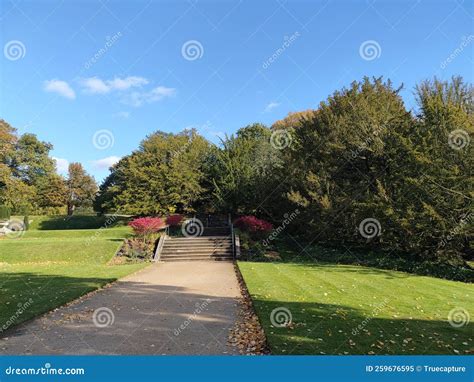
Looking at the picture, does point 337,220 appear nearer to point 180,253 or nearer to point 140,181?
point 180,253

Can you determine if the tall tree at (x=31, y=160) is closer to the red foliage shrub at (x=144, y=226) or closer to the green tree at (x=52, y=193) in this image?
the green tree at (x=52, y=193)

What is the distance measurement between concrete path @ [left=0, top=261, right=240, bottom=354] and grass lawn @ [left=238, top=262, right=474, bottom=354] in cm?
91

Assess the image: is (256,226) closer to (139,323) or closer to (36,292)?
(36,292)

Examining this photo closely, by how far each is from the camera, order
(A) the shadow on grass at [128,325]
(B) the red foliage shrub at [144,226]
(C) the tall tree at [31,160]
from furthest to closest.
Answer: (C) the tall tree at [31,160] < (B) the red foliage shrub at [144,226] < (A) the shadow on grass at [128,325]

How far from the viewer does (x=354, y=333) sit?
5.74m

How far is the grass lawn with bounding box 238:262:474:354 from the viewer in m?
5.27

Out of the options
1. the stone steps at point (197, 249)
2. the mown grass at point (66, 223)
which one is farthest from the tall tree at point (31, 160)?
the stone steps at point (197, 249)

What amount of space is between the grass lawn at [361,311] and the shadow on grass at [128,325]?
1.03 metres

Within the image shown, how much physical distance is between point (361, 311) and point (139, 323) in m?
4.42

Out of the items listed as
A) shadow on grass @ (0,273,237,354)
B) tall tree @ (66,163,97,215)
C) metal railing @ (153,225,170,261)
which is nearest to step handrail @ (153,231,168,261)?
metal railing @ (153,225,170,261)

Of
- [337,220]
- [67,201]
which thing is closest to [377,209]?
[337,220]

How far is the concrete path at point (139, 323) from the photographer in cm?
540

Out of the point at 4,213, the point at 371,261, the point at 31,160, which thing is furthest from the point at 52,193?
the point at 371,261

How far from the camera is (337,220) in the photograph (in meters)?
17.4
